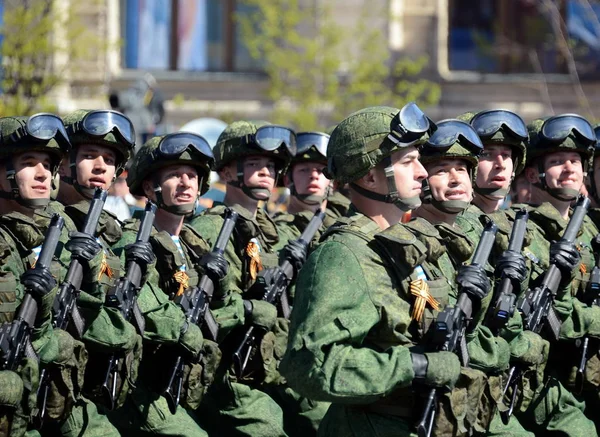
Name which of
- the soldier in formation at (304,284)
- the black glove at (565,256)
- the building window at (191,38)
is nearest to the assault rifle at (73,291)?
the soldier in formation at (304,284)

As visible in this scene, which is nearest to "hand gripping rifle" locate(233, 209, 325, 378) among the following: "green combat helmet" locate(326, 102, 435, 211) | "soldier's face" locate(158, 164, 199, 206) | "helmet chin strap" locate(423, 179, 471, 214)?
"soldier's face" locate(158, 164, 199, 206)

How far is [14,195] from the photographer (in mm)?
8195

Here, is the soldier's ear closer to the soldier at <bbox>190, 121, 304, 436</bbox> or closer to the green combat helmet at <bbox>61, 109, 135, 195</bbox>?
the soldier at <bbox>190, 121, 304, 436</bbox>

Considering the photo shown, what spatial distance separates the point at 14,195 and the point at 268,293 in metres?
2.39

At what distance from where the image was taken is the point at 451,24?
28.7 m

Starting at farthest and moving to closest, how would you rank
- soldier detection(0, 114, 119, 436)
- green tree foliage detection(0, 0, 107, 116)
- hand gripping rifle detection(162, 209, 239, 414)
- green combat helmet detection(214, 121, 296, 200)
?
green tree foliage detection(0, 0, 107, 116), green combat helmet detection(214, 121, 296, 200), hand gripping rifle detection(162, 209, 239, 414), soldier detection(0, 114, 119, 436)

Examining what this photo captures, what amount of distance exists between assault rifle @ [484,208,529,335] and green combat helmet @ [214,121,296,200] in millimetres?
2408

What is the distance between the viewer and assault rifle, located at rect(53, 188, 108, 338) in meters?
8.19

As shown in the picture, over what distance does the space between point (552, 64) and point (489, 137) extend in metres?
19.5

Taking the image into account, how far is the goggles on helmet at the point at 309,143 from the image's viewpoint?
38.5ft

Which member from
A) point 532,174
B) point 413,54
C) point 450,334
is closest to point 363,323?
point 450,334

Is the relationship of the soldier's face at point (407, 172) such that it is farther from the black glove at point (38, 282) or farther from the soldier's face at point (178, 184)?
the soldier's face at point (178, 184)

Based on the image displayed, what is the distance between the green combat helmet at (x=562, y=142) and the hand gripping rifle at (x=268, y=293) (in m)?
1.68

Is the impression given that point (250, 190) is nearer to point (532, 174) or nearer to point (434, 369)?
point (532, 174)
